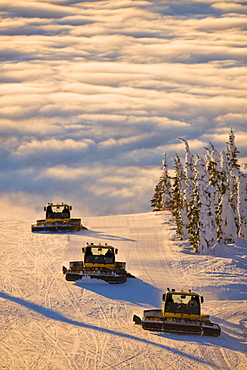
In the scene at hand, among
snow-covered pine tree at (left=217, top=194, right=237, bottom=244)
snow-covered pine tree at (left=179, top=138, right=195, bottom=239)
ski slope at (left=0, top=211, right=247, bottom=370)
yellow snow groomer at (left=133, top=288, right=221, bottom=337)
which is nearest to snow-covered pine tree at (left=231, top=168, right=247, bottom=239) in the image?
snow-covered pine tree at (left=217, top=194, right=237, bottom=244)

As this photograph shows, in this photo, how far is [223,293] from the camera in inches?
1367

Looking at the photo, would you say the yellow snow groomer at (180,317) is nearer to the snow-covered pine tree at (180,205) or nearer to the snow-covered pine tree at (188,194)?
the snow-covered pine tree at (188,194)

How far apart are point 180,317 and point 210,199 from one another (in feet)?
79.9

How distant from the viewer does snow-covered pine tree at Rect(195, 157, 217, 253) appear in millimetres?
48125

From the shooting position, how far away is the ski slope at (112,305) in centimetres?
2144

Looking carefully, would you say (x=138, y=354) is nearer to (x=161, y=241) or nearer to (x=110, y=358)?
(x=110, y=358)

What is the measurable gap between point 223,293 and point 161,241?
61.1 feet

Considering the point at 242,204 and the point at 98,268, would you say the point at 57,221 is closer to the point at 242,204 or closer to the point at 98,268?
the point at 242,204

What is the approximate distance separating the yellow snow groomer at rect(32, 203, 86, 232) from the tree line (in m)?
9.89

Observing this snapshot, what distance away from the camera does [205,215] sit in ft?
158

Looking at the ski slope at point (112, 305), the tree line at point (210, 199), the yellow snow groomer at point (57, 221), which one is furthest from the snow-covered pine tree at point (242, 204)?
the yellow snow groomer at point (57, 221)

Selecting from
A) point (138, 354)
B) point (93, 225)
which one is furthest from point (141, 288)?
point (93, 225)

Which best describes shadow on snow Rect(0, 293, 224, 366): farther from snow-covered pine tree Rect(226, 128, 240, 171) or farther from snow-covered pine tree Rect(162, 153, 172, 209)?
snow-covered pine tree Rect(162, 153, 172, 209)

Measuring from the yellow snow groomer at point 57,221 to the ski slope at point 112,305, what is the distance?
1.10 m
